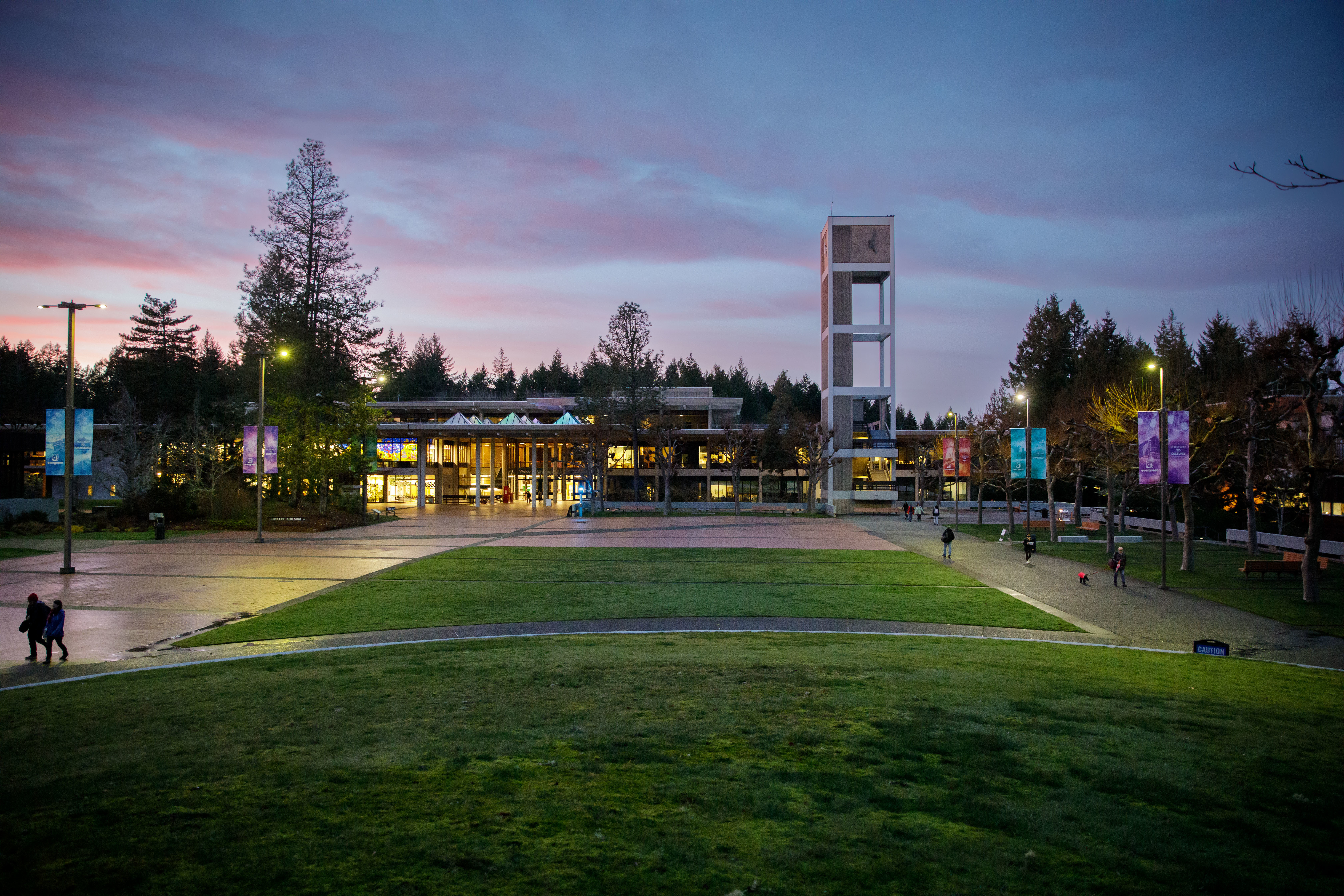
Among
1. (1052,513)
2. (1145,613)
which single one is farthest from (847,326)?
(1145,613)

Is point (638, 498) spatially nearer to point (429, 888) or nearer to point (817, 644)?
point (817, 644)

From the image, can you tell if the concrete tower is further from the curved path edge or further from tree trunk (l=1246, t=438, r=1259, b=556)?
the curved path edge

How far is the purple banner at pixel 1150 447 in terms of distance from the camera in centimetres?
2516

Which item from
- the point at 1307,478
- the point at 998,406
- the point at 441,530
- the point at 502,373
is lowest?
the point at 441,530

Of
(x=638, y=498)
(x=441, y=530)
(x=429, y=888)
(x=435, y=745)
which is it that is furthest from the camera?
(x=638, y=498)

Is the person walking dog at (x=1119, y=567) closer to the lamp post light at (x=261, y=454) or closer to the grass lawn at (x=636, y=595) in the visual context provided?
the grass lawn at (x=636, y=595)

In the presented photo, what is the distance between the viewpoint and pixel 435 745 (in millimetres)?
8422

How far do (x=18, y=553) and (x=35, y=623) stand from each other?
22.3m

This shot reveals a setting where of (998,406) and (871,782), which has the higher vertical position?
(998,406)

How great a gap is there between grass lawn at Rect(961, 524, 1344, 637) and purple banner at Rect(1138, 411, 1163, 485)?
389 centimetres

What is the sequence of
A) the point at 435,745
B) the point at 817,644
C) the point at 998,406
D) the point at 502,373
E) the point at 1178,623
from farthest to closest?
the point at 502,373
the point at 998,406
the point at 1178,623
the point at 817,644
the point at 435,745

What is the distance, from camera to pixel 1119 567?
25.2m

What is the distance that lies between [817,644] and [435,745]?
348 inches

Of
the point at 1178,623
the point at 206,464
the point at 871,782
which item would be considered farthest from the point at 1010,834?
the point at 206,464
